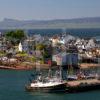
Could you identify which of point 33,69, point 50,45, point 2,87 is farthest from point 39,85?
point 50,45

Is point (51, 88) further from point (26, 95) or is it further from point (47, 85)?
point (26, 95)

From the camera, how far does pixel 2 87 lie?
34000mm

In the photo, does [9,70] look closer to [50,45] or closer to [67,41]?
[50,45]

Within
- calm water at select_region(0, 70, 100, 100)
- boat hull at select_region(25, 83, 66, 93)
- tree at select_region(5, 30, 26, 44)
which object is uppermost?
tree at select_region(5, 30, 26, 44)

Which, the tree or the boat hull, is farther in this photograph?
the tree

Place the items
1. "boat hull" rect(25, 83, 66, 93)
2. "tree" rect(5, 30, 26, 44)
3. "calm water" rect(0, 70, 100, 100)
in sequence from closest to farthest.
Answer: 1. "calm water" rect(0, 70, 100, 100)
2. "boat hull" rect(25, 83, 66, 93)
3. "tree" rect(5, 30, 26, 44)

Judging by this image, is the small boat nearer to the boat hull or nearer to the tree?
the boat hull

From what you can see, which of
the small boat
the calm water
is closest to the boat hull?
the small boat

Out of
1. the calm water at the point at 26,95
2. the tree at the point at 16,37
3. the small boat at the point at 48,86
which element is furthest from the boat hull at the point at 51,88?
the tree at the point at 16,37

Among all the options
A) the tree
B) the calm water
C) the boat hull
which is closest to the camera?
the calm water

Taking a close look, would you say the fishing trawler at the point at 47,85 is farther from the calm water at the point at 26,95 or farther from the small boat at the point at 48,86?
the calm water at the point at 26,95

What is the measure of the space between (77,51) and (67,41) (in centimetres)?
800

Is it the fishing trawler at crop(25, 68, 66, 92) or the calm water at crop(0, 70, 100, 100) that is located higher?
the fishing trawler at crop(25, 68, 66, 92)

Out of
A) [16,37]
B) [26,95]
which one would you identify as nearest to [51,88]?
[26,95]
